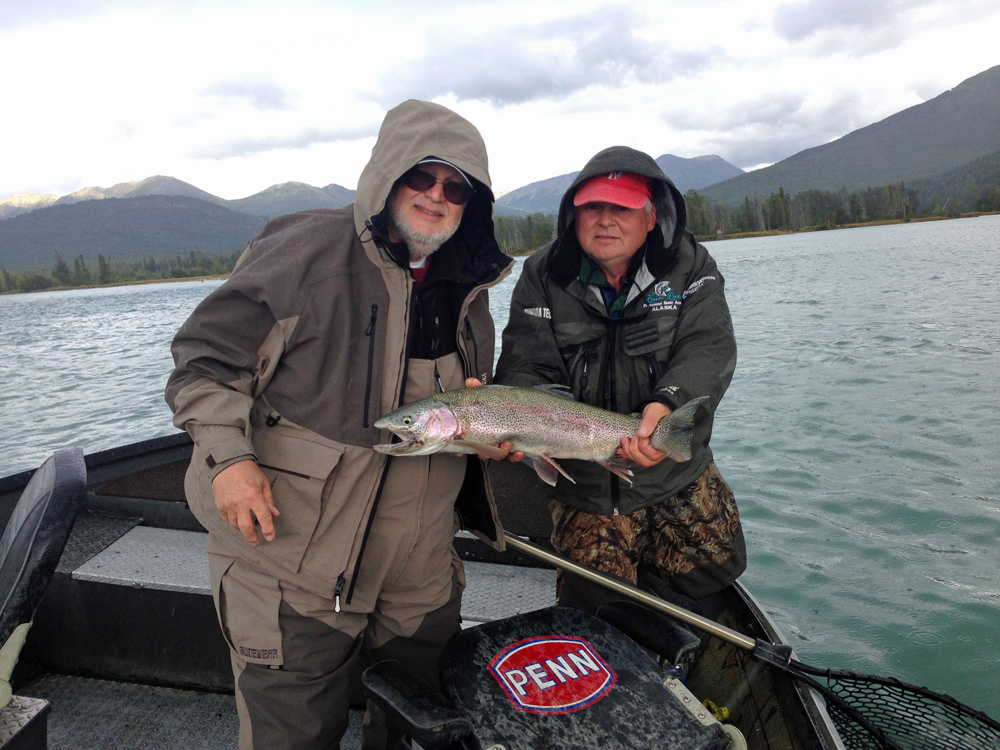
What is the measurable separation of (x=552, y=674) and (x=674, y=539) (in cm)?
148

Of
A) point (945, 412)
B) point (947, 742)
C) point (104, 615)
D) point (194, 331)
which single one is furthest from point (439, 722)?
point (945, 412)

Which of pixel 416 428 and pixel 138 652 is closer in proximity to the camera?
pixel 416 428

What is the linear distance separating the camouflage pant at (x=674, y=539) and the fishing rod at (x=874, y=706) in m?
0.36

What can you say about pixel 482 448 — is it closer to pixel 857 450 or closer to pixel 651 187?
pixel 651 187

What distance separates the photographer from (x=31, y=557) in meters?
2.13

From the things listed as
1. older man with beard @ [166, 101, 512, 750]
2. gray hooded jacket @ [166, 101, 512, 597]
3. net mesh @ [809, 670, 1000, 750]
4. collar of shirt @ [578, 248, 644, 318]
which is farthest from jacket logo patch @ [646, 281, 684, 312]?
net mesh @ [809, 670, 1000, 750]

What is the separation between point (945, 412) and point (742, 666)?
1062 cm

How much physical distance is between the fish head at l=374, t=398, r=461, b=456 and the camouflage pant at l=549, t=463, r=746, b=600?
116 cm

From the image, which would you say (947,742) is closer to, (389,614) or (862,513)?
(389,614)

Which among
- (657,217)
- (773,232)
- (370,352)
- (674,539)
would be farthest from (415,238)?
(773,232)

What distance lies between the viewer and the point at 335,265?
2494 mm

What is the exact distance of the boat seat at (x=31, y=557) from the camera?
2098mm

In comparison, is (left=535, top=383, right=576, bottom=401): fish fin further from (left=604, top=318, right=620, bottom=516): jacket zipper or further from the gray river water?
the gray river water

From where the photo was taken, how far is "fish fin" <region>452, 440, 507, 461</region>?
2820mm
